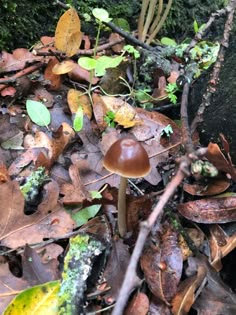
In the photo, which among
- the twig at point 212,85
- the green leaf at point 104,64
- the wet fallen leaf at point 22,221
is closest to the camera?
the wet fallen leaf at point 22,221

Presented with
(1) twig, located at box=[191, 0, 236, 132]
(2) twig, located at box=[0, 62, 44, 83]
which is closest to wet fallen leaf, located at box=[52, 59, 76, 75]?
(2) twig, located at box=[0, 62, 44, 83]

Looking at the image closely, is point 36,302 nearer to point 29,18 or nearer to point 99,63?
point 99,63

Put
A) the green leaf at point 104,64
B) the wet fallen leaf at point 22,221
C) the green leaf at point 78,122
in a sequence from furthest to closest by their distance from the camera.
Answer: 1. the green leaf at point 104,64
2. the green leaf at point 78,122
3. the wet fallen leaf at point 22,221

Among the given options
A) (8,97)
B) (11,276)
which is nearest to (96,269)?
(11,276)

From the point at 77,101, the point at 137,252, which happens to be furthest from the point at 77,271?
the point at 77,101

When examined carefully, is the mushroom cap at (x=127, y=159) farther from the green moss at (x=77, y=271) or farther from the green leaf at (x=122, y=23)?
the green leaf at (x=122, y=23)

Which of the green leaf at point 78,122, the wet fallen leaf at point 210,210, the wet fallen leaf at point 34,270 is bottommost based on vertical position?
the wet fallen leaf at point 34,270

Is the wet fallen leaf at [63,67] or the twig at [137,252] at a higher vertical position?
the twig at [137,252]

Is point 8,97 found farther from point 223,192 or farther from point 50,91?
point 223,192

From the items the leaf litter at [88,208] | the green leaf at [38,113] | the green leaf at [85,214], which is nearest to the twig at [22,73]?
the leaf litter at [88,208]
